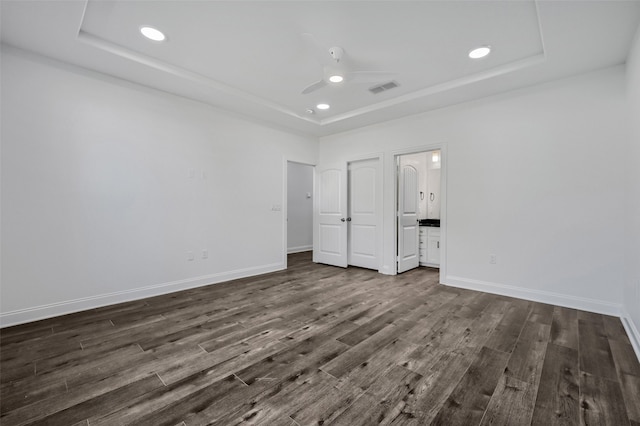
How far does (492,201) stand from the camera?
12.6 feet

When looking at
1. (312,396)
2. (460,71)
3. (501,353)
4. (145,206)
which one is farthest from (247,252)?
(460,71)

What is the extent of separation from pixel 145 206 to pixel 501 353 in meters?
4.19

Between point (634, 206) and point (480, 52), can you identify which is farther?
point (480, 52)

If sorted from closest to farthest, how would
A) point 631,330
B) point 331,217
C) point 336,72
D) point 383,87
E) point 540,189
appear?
1. point 631,330
2. point 336,72
3. point 540,189
4. point 383,87
5. point 331,217

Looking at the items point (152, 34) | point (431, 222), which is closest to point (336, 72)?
point (152, 34)

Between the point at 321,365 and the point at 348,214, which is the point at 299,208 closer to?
the point at 348,214

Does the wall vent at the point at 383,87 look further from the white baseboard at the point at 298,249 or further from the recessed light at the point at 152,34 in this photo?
the white baseboard at the point at 298,249

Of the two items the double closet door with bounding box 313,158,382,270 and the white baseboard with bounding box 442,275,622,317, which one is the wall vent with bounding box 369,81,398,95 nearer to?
the double closet door with bounding box 313,158,382,270

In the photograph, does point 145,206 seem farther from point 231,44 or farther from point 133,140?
point 231,44

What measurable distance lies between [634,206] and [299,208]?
6.32 meters

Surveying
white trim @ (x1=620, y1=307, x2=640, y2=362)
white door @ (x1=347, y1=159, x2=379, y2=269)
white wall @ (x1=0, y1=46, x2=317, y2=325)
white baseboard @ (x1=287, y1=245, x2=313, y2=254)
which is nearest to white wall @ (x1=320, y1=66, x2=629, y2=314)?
white trim @ (x1=620, y1=307, x2=640, y2=362)

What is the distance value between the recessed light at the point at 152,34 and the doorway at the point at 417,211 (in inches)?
146

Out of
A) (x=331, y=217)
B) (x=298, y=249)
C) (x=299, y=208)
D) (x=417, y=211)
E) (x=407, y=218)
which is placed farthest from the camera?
(x=299, y=208)

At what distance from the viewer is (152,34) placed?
2.66 m
